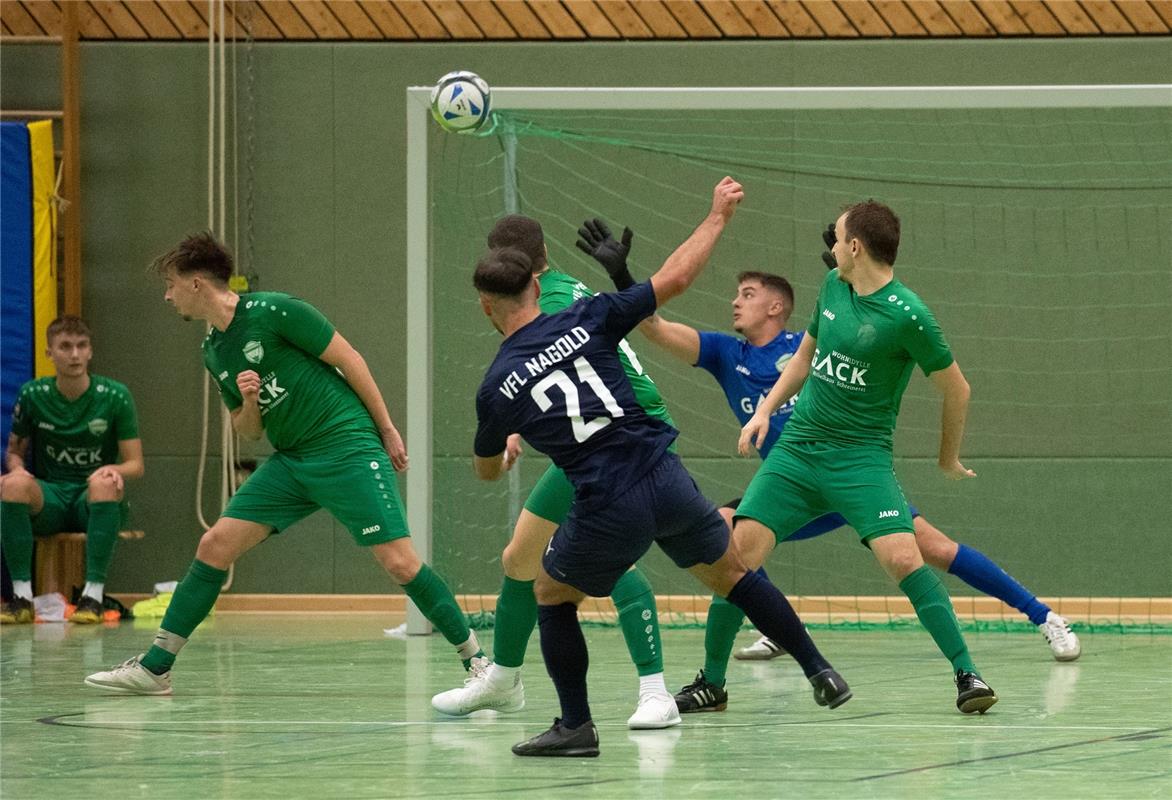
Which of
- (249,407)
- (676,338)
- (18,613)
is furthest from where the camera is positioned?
(18,613)

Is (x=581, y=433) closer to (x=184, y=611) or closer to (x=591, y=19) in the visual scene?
(x=184, y=611)

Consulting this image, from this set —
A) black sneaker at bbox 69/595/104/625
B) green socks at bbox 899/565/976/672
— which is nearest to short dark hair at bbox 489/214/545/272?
green socks at bbox 899/565/976/672

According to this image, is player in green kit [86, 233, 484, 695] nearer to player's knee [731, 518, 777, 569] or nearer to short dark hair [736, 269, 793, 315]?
player's knee [731, 518, 777, 569]

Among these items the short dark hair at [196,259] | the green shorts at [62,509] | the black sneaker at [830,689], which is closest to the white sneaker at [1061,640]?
the black sneaker at [830,689]

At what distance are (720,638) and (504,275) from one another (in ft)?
5.96

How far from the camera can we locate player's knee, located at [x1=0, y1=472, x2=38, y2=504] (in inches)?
403

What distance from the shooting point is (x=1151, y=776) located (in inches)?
181

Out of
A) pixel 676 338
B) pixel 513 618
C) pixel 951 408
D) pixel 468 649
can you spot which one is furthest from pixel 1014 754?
pixel 676 338

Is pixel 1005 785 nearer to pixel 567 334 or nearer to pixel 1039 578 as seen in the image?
pixel 567 334

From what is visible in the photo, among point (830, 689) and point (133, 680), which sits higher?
point (830, 689)

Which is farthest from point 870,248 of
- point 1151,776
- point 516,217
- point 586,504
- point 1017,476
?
point 1017,476

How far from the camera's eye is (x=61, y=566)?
10.9 metres

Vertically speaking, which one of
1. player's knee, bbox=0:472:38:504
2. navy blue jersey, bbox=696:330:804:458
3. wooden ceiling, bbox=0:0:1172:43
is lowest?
player's knee, bbox=0:472:38:504

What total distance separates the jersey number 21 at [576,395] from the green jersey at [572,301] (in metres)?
0.89
